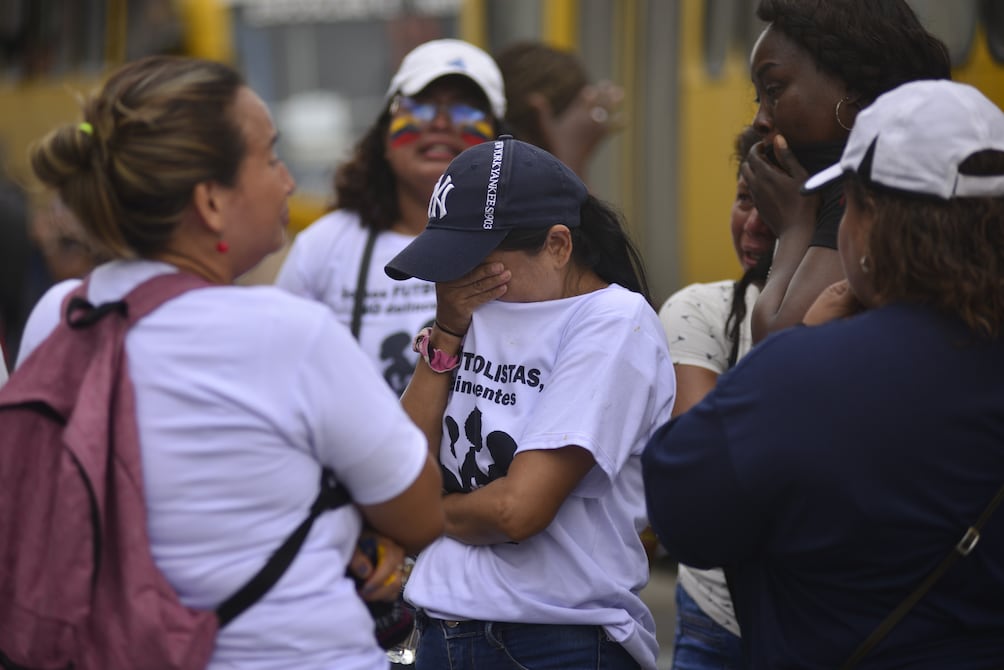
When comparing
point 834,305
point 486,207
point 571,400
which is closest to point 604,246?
point 486,207

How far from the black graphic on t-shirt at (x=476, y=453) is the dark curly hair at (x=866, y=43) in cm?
99

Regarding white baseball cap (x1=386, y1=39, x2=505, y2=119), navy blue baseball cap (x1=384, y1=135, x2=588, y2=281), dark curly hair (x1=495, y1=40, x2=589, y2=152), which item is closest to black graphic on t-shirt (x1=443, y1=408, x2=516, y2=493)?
navy blue baseball cap (x1=384, y1=135, x2=588, y2=281)

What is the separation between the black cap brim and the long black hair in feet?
0.65

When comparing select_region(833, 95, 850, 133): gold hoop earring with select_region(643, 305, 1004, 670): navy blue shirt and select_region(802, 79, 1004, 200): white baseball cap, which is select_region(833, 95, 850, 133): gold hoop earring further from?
select_region(643, 305, 1004, 670): navy blue shirt

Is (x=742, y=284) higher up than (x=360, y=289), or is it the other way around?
(x=742, y=284)

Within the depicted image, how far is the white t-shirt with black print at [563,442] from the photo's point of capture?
93.7 inches

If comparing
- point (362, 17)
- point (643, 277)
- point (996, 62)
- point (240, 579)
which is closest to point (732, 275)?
point (996, 62)

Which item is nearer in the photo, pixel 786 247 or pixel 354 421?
pixel 354 421

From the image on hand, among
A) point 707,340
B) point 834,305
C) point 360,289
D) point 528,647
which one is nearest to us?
point 834,305

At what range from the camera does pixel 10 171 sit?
992cm

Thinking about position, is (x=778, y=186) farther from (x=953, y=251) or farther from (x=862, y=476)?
(x=862, y=476)

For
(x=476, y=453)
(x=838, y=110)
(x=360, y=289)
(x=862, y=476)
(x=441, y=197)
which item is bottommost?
(x=360, y=289)

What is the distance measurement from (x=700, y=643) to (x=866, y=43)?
1414mm

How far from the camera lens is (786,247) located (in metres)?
2.58
